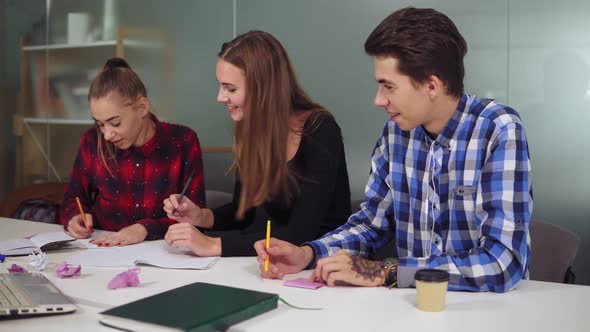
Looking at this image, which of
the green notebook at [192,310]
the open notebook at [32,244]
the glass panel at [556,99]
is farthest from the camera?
the glass panel at [556,99]

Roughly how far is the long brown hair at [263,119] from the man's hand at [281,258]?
15.8 inches

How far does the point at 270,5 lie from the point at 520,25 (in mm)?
1292

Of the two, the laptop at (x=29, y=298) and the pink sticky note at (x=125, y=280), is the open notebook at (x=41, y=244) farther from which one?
the pink sticky note at (x=125, y=280)

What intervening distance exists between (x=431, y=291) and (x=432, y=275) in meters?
0.04

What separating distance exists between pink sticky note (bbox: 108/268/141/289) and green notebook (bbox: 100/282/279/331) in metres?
0.15

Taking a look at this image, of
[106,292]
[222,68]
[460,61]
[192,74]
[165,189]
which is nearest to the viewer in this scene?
[106,292]

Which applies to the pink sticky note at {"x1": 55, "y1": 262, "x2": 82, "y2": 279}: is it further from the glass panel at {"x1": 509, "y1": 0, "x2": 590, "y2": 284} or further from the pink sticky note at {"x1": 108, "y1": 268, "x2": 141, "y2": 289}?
the glass panel at {"x1": 509, "y1": 0, "x2": 590, "y2": 284}

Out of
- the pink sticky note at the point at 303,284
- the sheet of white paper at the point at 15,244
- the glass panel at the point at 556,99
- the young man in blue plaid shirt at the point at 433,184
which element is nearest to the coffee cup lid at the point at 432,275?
the young man in blue plaid shirt at the point at 433,184

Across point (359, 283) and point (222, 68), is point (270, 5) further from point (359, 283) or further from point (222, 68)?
point (359, 283)

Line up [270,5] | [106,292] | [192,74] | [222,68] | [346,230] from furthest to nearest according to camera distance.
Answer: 1. [192,74]
2. [270,5]
3. [222,68]
4. [346,230]
5. [106,292]

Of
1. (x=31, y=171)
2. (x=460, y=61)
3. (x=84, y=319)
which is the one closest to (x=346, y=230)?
(x=460, y=61)

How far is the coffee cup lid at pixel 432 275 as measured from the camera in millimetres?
1385

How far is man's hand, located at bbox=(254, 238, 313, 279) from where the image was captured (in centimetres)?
168

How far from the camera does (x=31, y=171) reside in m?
4.87
